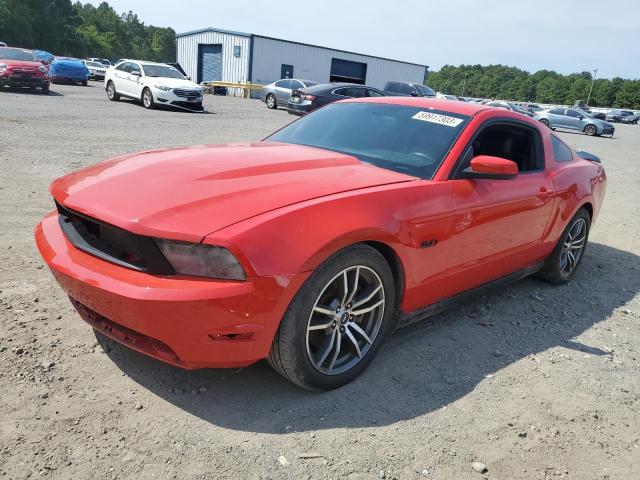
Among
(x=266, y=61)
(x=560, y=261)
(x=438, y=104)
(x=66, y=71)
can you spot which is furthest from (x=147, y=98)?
(x=266, y=61)

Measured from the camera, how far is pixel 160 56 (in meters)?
118

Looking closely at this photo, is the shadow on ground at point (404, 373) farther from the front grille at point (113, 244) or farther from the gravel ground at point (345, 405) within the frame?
the front grille at point (113, 244)

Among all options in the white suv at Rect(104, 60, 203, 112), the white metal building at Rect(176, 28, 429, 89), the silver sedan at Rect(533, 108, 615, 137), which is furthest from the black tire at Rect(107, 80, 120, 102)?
the silver sedan at Rect(533, 108, 615, 137)

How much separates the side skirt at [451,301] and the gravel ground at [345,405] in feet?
0.79

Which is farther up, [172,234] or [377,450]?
[172,234]

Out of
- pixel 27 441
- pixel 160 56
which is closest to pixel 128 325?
pixel 27 441

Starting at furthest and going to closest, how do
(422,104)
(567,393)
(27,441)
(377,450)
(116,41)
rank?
1. (116,41)
2. (422,104)
3. (567,393)
4. (377,450)
5. (27,441)

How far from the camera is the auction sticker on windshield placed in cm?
345

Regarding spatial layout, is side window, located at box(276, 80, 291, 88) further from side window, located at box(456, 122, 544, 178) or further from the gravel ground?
the gravel ground

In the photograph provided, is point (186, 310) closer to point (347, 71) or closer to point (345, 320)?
point (345, 320)

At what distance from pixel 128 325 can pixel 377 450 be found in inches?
48.4

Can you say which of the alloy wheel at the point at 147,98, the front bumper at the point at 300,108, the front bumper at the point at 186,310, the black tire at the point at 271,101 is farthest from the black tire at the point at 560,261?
the black tire at the point at 271,101

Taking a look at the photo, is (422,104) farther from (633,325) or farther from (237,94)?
(237,94)

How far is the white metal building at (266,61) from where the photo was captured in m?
36.4
